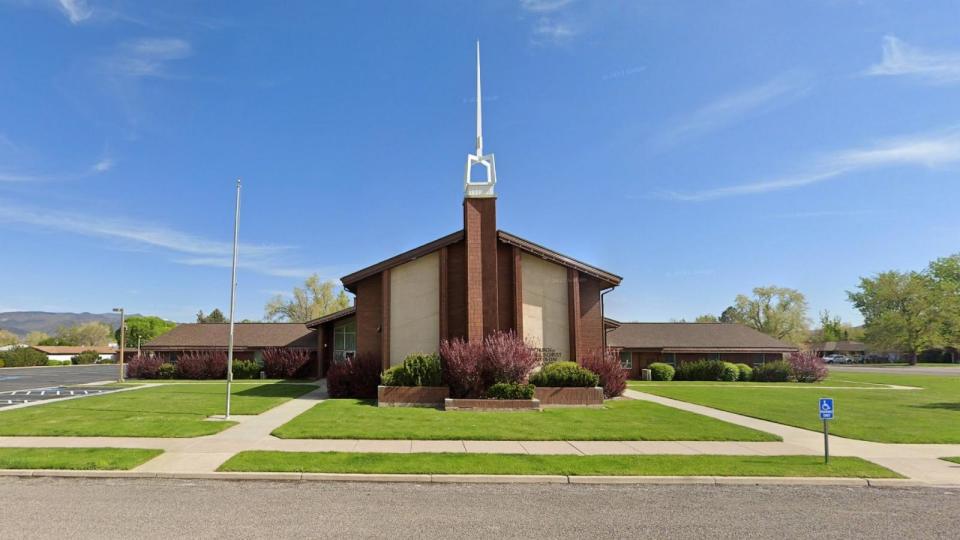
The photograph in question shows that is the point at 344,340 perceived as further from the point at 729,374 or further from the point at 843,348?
the point at 843,348

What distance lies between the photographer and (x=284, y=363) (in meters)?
34.7

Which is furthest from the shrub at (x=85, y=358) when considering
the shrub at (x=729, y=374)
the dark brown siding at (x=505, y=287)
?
the shrub at (x=729, y=374)

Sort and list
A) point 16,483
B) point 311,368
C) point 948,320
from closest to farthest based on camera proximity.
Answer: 1. point 16,483
2. point 311,368
3. point 948,320

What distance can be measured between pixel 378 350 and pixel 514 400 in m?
8.18

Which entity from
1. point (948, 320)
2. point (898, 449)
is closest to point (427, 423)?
point (898, 449)

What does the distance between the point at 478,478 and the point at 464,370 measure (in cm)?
975

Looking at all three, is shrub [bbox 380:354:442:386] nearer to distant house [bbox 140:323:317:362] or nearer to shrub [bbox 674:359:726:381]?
distant house [bbox 140:323:317:362]

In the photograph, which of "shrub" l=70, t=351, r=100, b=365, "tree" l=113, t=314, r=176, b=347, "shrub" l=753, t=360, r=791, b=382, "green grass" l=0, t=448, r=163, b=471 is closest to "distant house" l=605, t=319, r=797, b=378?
"shrub" l=753, t=360, r=791, b=382

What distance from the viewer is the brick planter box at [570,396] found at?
20.0m

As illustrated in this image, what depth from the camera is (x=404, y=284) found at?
23578 mm

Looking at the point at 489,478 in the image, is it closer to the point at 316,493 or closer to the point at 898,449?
the point at 316,493

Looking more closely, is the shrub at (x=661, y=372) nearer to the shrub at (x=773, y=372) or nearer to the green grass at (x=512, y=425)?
the shrub at (x=773, y=372)

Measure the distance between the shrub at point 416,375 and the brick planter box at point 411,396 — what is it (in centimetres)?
42

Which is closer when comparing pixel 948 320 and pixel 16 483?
pixel 16 483
